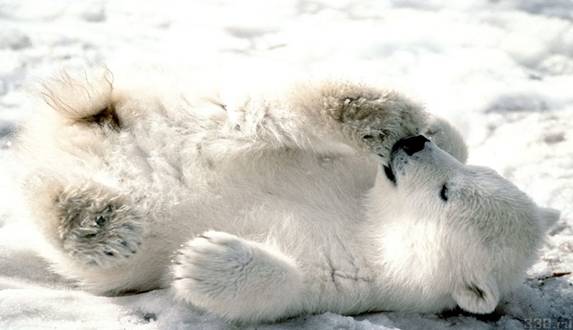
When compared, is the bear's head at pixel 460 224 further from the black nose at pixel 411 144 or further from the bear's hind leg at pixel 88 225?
the bear's hind leg at pixel 88 225

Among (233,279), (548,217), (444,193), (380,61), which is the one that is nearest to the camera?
(233,279)

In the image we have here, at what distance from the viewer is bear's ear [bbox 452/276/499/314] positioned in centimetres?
332

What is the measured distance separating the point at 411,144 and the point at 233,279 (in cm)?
104

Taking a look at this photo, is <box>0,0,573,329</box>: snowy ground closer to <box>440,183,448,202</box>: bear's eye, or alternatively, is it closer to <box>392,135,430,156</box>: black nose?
<box>392,135,430,156</box>: black nose

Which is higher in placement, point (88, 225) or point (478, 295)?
point (88, 225)

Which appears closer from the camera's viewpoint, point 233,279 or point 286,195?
point 233,279

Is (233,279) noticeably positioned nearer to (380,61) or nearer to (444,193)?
(444,193)

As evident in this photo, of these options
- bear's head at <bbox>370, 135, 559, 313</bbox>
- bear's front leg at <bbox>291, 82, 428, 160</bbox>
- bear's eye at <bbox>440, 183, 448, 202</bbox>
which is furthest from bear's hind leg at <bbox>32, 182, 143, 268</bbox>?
bear's eye at <bbox>440, 183, 448, 202</bbox>

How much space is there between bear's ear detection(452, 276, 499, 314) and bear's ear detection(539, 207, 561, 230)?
38cm

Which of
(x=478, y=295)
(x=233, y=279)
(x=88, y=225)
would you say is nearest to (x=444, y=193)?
(x=478, y=295)

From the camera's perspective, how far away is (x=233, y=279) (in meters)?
2.96

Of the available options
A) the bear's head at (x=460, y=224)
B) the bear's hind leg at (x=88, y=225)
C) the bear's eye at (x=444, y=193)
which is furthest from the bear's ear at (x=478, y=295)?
the bear's hind leg at (x=88, y=225)

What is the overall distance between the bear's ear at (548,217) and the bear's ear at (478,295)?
1.26 feet

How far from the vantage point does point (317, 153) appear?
12.0 ft
